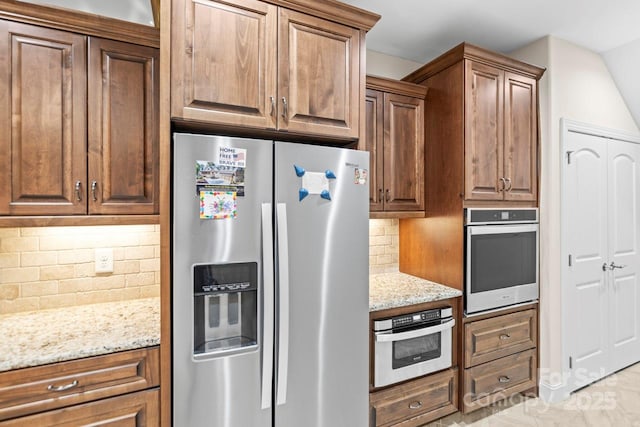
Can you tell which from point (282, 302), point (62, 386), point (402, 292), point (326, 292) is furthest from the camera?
point (402, 292)

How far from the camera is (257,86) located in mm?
1548

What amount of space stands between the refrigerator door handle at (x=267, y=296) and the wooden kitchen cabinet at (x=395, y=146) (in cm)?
99

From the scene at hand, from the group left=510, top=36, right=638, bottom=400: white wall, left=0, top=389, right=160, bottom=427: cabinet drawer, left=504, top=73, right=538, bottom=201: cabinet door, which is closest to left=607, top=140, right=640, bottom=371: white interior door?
left=510, top=36, right=638, bottom=400: white wall

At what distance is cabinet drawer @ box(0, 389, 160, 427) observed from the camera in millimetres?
1267

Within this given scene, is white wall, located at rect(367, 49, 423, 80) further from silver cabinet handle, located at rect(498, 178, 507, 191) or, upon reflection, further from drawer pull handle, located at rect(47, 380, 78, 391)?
drawer pull handle, located at rect(47, 380, 78, 391)

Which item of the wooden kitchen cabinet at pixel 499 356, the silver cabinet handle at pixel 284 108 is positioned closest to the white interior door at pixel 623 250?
the wooden kitchen cabinet at pixel 499 356

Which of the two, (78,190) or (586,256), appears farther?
(586,256)

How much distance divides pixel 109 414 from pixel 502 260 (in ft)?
8.01

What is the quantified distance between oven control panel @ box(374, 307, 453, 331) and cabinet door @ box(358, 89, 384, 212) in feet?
2.43

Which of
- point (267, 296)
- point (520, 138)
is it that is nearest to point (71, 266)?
point (267, 296)

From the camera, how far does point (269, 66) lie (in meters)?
1.56

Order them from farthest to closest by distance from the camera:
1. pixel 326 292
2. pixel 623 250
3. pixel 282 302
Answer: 1. pixel 623 250
2. pixel 326 292
3. pixel 282 302

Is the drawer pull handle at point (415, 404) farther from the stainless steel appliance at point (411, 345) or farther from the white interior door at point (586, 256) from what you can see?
the white interior door at point (586, 256)

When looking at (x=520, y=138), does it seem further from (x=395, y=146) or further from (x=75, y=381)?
(x=75, y=381)
